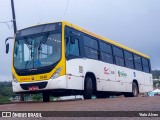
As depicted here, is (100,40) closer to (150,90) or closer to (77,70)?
(77,70)

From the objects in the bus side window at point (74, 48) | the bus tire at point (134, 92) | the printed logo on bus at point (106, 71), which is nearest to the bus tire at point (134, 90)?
the bus tire at point (134, 92)

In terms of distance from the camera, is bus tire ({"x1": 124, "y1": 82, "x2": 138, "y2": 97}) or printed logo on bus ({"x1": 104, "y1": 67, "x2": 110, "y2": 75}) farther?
bus tire ({"x1": 124, "y1": 82, "x2": 138, "y2": 97})

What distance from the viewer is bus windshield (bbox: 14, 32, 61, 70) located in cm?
1364

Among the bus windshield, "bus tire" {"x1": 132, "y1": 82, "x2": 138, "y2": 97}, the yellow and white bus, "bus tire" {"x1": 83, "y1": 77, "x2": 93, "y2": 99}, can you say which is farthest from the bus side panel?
"bus tire" {"x1": 132, "y1": 82, "x2": 138, "y2": 97}

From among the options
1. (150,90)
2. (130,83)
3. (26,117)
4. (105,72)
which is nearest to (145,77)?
(150,90)

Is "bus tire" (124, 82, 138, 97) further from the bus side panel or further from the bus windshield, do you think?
the bus windshield

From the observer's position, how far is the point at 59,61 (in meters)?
13.4

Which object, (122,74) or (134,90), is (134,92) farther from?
(122,74)

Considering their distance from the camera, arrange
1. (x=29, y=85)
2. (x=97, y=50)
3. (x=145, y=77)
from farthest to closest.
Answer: (x=145, y=77)
(x=97, y=50)
(x=29, y=85)

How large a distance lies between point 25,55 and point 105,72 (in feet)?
15.0

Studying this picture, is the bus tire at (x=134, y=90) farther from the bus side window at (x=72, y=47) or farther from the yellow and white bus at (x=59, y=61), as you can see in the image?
the bus side window at (x=72, y=47)

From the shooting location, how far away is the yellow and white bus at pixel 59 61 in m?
13.5

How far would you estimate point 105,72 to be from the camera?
56.5ft

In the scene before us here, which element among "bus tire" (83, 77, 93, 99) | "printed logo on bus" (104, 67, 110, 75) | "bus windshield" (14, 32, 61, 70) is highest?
"bus windshield" (14, 32, 61, 70)
